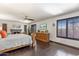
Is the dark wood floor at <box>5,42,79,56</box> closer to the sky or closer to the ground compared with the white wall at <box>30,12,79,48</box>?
closer to the ground

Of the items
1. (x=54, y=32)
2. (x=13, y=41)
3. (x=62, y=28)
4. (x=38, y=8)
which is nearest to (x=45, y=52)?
(x=13, y=41)

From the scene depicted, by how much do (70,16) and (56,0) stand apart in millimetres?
3783

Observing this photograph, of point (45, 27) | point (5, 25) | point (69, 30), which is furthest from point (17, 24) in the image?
point (69, 30)

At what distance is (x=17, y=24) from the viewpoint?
8914mm

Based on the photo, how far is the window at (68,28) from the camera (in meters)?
4.05

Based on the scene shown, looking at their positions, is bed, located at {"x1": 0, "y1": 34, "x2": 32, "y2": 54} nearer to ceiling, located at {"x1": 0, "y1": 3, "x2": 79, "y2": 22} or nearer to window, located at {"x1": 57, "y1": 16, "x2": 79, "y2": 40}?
ceiling, located at {"x1": 0, "y1": 3, "x2": 79, "y2": 22}

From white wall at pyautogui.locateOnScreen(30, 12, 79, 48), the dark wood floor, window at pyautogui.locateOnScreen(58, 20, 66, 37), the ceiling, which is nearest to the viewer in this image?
the ceiling

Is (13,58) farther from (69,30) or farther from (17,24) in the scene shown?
(17,24)

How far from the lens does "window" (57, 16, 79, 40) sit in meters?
4.05

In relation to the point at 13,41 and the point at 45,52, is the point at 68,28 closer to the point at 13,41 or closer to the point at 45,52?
the point at 45,52

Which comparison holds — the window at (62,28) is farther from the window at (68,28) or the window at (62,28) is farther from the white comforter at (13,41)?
the white comforter at (13,41)

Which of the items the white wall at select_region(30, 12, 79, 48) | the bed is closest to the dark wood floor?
the bed

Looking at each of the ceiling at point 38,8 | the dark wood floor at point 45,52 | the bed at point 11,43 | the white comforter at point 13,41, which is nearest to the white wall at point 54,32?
the dark wood floor at point 45,52

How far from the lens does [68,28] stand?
456cm
